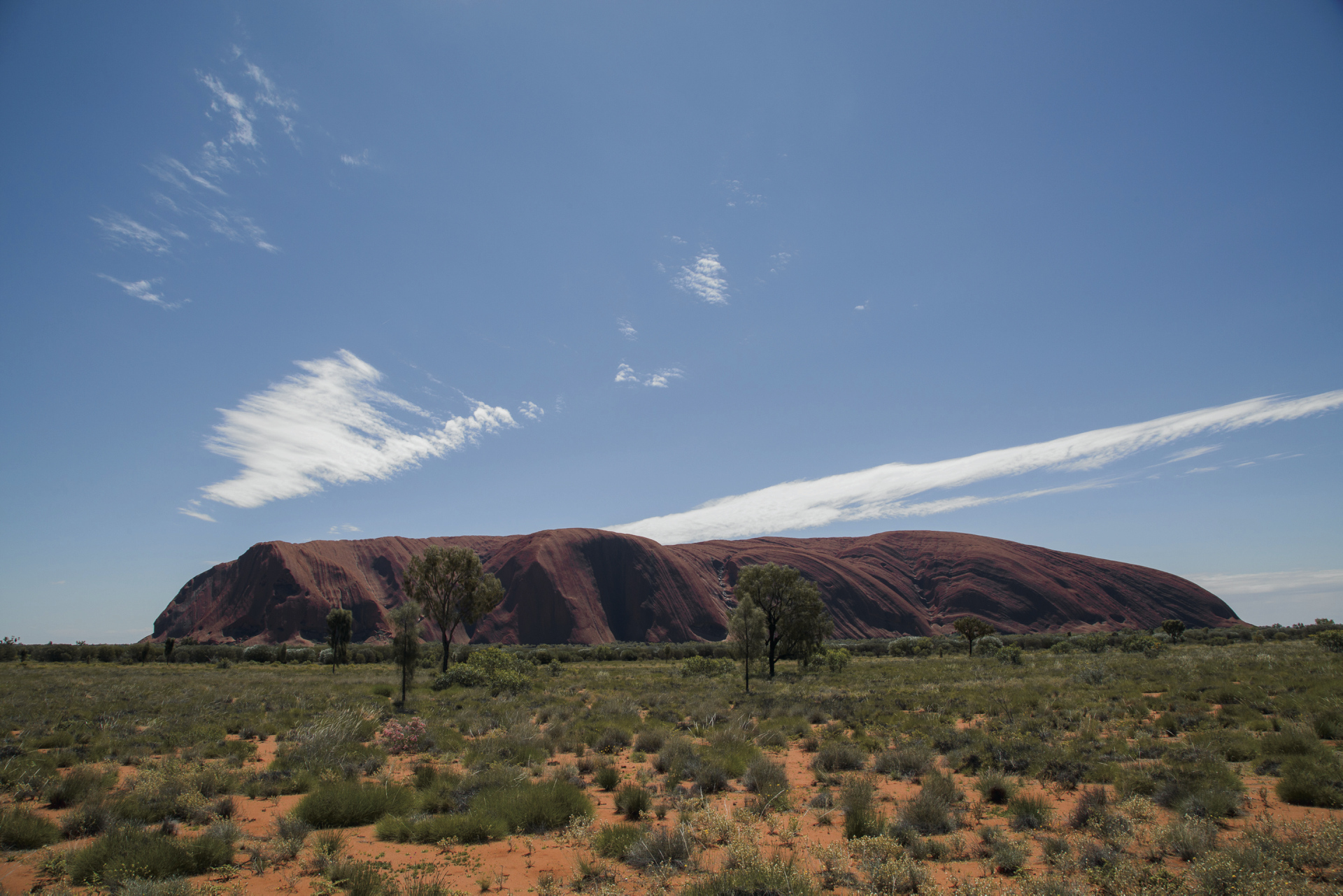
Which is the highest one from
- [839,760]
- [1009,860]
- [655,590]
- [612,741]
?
[1009,860]

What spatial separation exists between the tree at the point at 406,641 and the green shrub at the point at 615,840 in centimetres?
1715

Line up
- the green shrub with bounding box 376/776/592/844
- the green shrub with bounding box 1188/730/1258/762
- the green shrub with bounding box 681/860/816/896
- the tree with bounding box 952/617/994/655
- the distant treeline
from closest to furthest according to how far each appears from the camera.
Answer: the green shrub with bounding box 681/860/816/896 < the green shrub with bounding box 376/776/592/844 < the green shrub with bounding box 1188/730/1258/762 < the tree with bounding box 952/617/994/655 < the distant treeline

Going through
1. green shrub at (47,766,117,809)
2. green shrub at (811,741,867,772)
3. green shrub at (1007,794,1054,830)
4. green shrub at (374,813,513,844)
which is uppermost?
green shrub at (47,766,117,809)

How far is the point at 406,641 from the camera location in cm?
2225

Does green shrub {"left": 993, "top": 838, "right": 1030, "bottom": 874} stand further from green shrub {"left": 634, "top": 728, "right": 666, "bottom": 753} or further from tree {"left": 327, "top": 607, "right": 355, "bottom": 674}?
tree {"left": 327, "top": 607, "right": 355, "bottom": 674}

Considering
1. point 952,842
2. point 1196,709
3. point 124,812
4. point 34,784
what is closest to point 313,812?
point 124,812

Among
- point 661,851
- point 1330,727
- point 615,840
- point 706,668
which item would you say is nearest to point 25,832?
point 615,840

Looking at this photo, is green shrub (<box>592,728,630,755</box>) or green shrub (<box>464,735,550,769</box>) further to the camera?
green shrub (<box>592,728,630,755</box>)

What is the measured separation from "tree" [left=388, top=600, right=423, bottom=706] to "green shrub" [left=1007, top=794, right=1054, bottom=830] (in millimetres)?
20575

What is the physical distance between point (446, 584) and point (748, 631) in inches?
917

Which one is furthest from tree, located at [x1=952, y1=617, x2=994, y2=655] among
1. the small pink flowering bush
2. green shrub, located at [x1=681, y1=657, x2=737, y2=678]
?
the small pink flowering bush

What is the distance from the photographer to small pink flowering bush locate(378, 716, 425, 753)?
530 inches

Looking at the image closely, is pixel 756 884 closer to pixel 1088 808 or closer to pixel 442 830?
pixel 442 830

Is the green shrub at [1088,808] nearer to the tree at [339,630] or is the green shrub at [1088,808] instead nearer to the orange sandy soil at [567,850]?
the orange sandy soil at [567,850]
